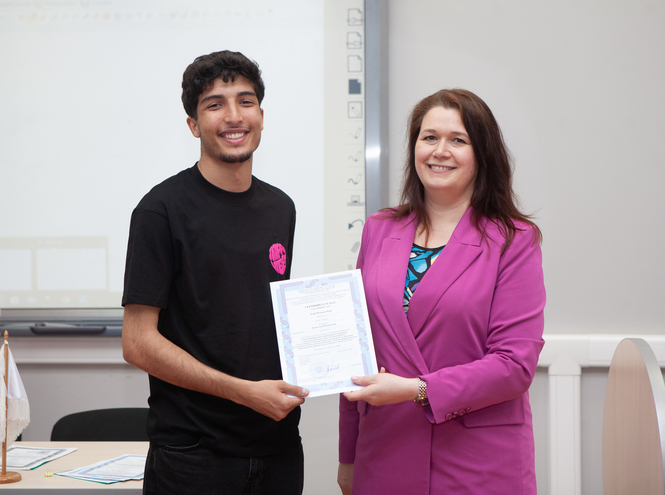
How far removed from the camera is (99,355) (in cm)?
274

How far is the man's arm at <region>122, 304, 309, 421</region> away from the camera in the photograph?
140 cm

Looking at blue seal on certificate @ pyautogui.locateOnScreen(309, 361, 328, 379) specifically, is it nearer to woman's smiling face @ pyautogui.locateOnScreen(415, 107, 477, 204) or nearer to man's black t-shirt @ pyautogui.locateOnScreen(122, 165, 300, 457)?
man's black t-shirt @ pyautogui.locateOnScreen(122, 165, 300, 457)

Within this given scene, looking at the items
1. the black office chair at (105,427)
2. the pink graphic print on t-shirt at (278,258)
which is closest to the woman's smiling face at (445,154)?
the pink graphic print on t-shirt at (278,258)

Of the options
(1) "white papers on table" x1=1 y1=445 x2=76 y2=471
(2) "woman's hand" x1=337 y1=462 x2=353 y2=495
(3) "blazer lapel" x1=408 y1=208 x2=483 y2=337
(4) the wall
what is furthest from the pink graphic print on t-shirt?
(4) the wall

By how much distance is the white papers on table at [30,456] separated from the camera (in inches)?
77.8

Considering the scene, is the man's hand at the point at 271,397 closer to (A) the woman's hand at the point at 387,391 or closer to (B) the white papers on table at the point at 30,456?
(A) the woman's hand at the point at 387,391

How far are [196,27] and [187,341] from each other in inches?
72.6

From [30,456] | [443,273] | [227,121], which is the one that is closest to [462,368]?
[443,273]

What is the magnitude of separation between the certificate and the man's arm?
0.06 metres

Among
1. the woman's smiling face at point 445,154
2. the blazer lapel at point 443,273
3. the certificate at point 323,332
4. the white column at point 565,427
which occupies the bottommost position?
the white column at point 565,427

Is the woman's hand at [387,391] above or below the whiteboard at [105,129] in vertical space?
below

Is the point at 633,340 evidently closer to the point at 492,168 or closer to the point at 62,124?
the point at 492,168

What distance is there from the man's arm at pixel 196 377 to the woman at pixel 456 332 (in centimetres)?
19

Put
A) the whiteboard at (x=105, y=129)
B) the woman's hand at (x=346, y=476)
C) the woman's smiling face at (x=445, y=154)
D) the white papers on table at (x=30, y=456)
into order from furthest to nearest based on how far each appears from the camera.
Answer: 1. the whiteboard at (x=105, y=129)
2. the white papers on table at (x=30, y=456)
3. the woman's hand at (x=346, y=476)
4. the woman's smiling face at (x=445, y=154)
